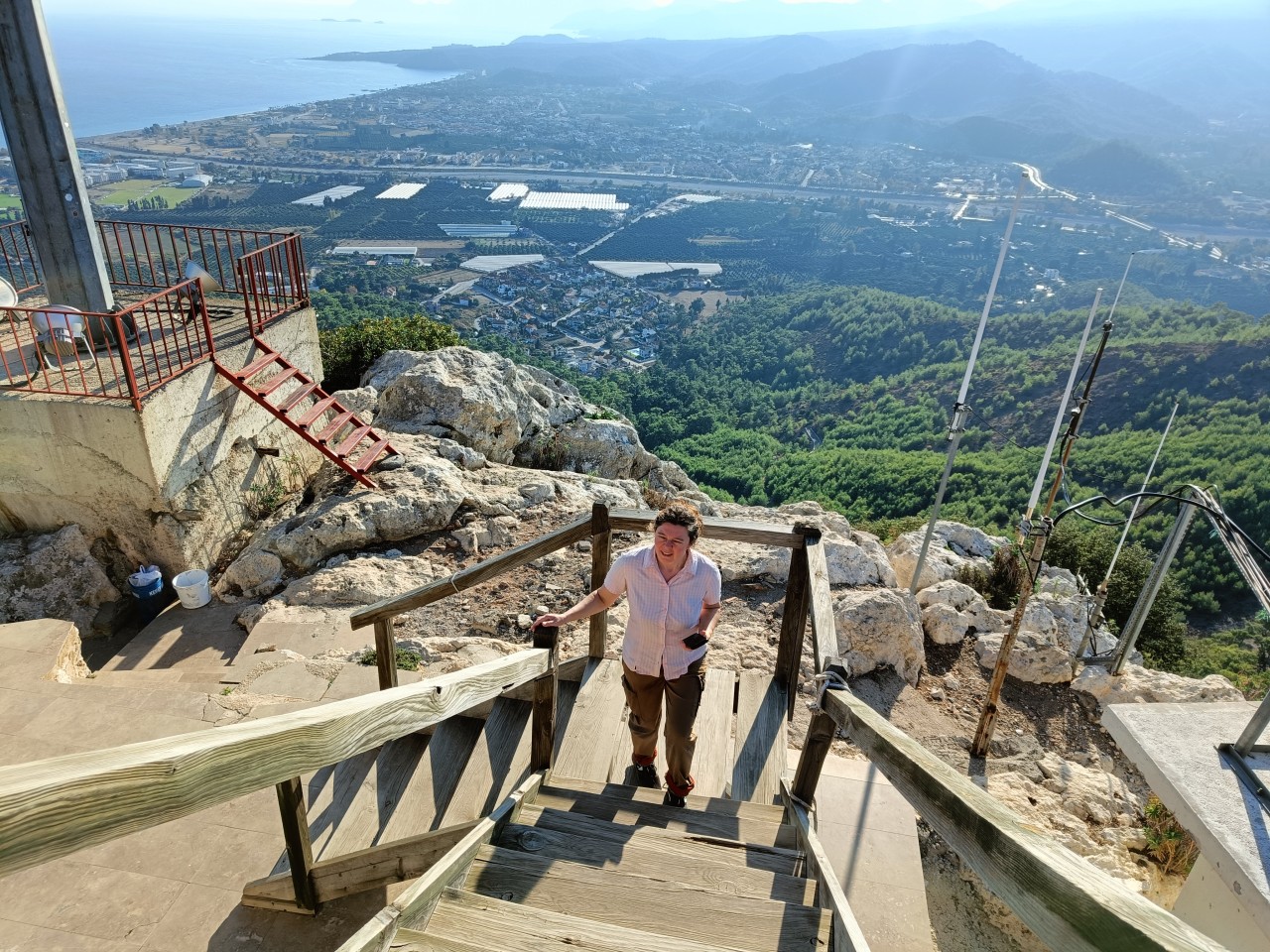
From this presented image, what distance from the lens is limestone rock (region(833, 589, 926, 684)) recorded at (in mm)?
6328

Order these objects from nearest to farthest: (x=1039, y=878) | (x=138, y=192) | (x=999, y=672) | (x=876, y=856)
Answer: (x=1039, y=878)
(x=876, y=856)
(x=999, y=672)
(x=138, y=192)

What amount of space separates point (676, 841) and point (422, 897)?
1.15 m

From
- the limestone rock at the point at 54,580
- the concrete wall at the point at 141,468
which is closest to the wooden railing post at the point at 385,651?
the concrete wall at the point at 141,468

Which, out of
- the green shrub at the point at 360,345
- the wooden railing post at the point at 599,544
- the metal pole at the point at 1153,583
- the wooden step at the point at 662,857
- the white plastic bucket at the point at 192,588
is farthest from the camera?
the green shrub at the point at 360,345

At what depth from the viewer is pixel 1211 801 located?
9.25 ft

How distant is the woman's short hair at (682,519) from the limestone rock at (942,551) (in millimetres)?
Answer: 6304

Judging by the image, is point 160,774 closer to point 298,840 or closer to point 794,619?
point 298,840

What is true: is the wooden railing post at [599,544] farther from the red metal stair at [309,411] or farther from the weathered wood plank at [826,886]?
the red metal stair at [309,411]

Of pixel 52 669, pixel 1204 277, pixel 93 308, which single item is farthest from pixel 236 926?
pixel 1204 277

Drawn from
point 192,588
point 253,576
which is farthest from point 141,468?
point 253,576

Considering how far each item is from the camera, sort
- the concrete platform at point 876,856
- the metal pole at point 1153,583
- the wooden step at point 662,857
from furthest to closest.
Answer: the metal pole at point 1153,583
the concrete platform at point 876,856
the wooden step at point 662,857

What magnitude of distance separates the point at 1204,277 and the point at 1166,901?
7410 cm

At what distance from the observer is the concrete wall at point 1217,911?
2.70 m

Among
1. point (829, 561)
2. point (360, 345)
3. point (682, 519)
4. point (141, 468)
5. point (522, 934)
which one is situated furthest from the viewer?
point (360, 345)
